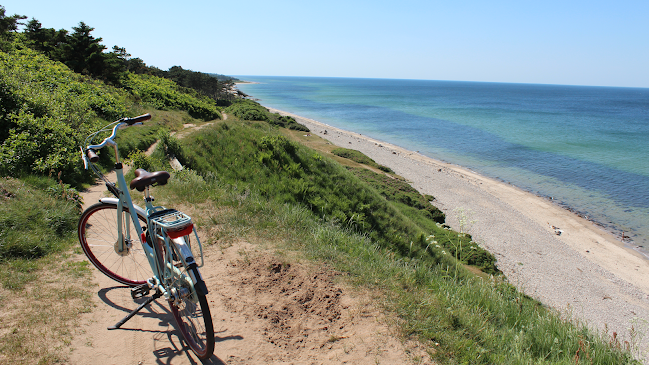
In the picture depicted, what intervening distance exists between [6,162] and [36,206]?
2435mm

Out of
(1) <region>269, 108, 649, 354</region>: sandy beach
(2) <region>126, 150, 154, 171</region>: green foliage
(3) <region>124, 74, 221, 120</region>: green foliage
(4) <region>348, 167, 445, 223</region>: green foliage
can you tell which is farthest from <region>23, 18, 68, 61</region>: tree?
(1) <region>269, 108, 649, 354</region>: sandy beach

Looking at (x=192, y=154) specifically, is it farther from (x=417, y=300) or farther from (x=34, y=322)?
(x=417, y=300)

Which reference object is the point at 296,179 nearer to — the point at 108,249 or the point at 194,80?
the point at 108,249

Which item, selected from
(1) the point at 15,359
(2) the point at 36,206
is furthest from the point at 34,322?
(2) the point at 36,206

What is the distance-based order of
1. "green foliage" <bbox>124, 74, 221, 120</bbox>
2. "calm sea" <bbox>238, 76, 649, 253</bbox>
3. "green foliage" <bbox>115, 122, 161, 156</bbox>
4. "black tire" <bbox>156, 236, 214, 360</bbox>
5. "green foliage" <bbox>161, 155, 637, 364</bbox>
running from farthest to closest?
"calm sea" <bbox>238, 76, 649, 253</bbox> < "green foliage" <bbox>124, 74, 221, 120</bbox> < "green foliage" <bbox>115, 122, 161, 156</bbox> < "green foliage" <bbox>161, 155, 637, 364</bbox> < "black tire" <bbox>156, 236, 214, 360</bbox>

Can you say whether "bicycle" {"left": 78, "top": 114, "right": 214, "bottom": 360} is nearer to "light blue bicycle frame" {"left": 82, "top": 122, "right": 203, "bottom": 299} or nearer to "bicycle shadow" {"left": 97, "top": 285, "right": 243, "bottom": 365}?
"light blue bicycle frame" {"left": 82, "top": 122, "right": 203, "bottom": 299}

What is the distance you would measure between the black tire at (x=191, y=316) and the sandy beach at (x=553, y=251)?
6.06 m

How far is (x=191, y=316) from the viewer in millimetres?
3322

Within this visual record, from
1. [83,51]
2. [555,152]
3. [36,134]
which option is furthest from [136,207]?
[555,152]

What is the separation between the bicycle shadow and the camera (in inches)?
130

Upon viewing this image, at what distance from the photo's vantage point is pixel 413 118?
76312 millimetres

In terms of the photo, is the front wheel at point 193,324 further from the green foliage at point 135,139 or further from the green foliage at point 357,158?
the green foliage at point 357,158

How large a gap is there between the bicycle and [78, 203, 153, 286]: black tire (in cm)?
1

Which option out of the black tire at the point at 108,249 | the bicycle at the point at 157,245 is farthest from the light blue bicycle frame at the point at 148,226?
the black tire at the point at 108,249
